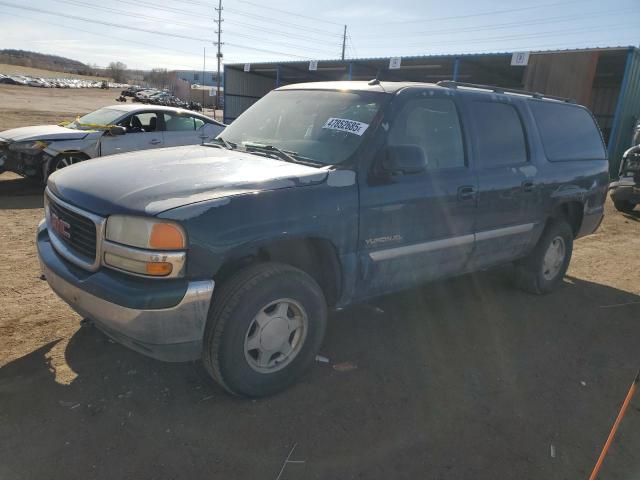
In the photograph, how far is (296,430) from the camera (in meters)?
2.70

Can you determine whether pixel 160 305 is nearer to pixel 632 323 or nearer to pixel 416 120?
pixel 416 120

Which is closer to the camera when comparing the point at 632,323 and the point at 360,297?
the point at 360,297

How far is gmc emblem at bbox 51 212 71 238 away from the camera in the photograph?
9.39ft

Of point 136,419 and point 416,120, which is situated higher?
point 416,120

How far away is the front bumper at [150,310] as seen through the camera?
7.88 ft

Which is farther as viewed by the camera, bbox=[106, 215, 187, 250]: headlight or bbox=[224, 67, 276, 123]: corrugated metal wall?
bbox=[224, 67, 276, 123]: corrugated metal wall

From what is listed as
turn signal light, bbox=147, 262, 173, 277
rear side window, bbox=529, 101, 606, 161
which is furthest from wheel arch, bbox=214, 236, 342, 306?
rear side window, bbox=529, 101, 606, 161

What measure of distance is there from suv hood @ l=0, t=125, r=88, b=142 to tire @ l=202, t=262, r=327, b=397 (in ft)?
22.2

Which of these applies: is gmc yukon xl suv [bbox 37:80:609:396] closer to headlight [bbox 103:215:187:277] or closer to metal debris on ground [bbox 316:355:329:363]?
headlight [bbox 103:215:187:277]

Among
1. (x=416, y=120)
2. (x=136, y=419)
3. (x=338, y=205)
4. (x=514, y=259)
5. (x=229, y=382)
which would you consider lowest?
(x=136, y=419)

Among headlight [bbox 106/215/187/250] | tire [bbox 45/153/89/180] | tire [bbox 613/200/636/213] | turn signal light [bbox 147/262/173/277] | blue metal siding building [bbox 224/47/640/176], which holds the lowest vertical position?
tire [bbox 613/200/636/213]

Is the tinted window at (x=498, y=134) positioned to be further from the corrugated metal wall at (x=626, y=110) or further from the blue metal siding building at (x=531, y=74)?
the corrugated metal wall at (x=626, y=110)

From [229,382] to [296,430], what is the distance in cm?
47

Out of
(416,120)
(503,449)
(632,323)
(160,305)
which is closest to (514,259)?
(632,323)
